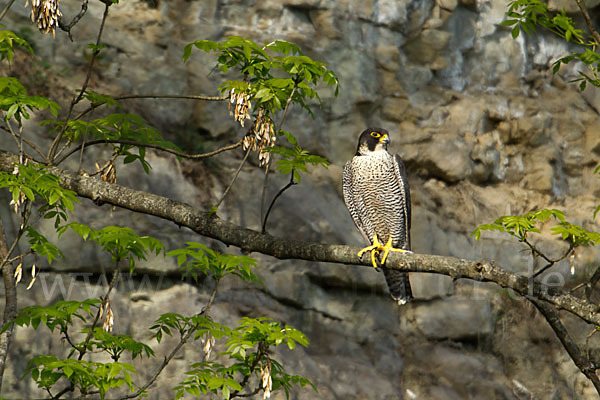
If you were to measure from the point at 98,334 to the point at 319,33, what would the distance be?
6.23 m

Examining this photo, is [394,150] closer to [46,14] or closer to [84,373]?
[46,14]

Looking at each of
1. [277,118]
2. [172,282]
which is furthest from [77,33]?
[172,282]

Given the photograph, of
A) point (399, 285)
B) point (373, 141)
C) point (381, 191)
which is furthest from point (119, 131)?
point (399, 285)

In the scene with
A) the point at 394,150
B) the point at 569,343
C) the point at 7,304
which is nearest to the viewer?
the point at 569,343

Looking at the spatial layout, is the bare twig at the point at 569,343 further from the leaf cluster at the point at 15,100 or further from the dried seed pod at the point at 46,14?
the dried seed pod at the point at 46,14

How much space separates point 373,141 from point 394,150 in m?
3.62

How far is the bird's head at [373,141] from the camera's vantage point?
5.31 m

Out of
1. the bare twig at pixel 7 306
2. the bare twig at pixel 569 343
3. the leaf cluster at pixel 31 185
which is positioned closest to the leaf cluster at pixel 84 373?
the bare twig at pixel 7 306

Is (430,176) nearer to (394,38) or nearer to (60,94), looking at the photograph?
(394,38)

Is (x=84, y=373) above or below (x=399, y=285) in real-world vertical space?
above

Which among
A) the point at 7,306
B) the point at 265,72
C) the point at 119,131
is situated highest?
the point at 265,72

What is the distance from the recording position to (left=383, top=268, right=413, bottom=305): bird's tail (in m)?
5.40

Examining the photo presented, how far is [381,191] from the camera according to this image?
541 centimetres

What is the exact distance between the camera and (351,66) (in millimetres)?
8938
